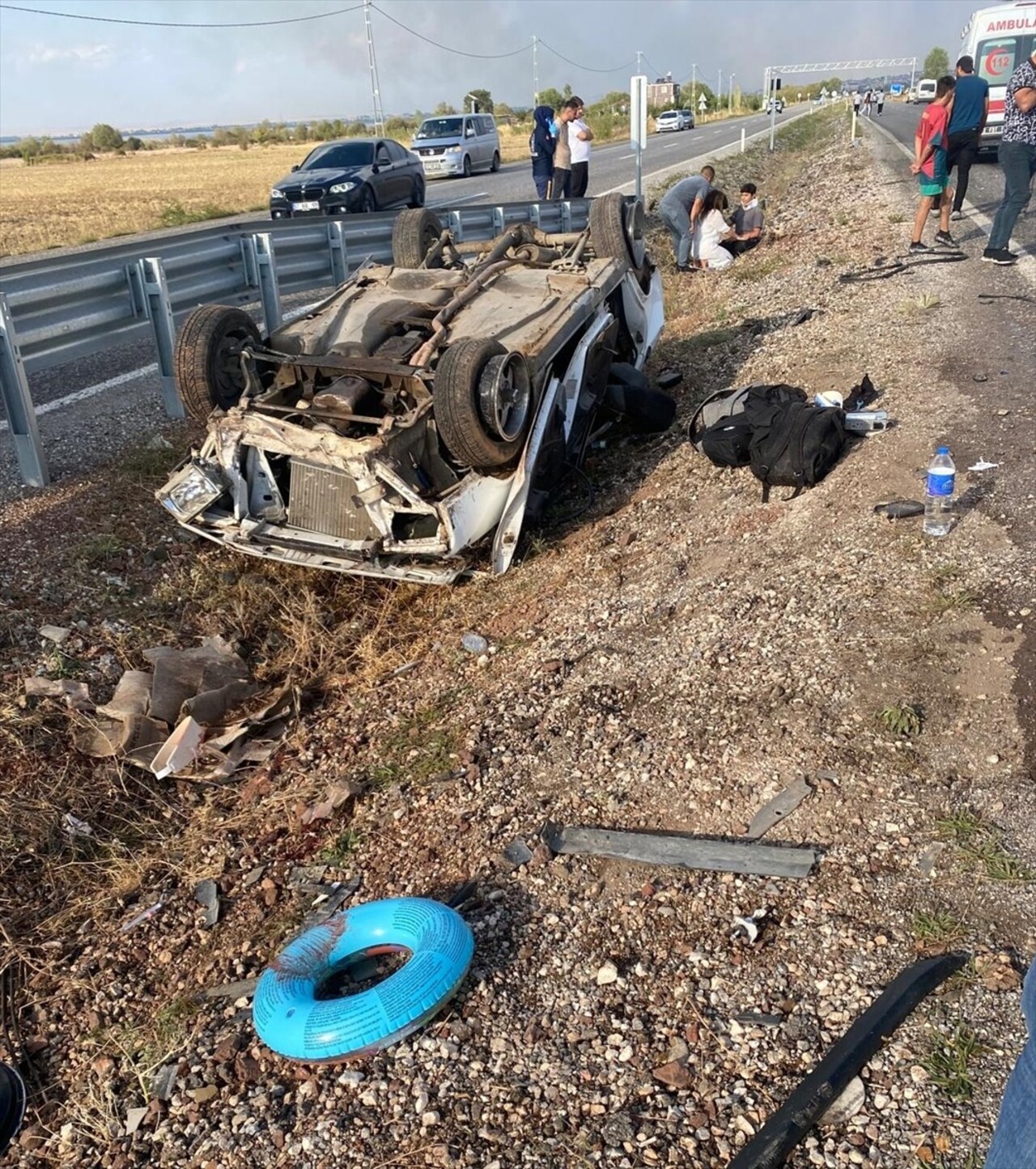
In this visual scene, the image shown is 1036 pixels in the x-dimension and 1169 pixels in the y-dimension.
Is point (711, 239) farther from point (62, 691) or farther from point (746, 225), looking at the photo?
point (62, 691)

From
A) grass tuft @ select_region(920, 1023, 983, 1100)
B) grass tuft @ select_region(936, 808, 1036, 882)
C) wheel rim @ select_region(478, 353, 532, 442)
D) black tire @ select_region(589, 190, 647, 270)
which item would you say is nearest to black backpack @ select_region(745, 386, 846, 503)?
wheel rim @ select_region(478, 353, 532, 442)

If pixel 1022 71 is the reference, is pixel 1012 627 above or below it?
below

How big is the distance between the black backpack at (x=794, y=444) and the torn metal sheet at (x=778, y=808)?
2559 mm

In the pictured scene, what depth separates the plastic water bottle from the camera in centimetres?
462

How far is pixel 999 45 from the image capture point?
1998 cm

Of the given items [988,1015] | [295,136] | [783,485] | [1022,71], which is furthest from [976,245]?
[295,136]

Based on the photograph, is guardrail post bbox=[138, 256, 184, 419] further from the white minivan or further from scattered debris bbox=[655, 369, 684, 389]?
the white minivan

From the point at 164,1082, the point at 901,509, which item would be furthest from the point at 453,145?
the point at 164,1082

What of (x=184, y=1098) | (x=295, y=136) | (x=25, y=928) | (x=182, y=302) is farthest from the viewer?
(x=295, y=136)

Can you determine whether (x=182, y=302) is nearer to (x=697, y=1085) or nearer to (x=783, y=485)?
(x=783, y=485)

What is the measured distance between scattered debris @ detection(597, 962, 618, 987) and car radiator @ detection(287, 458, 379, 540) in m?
2.63

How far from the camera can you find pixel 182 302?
23.7 feet

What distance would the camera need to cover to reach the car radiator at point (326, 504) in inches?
192

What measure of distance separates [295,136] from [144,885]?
6785cm
